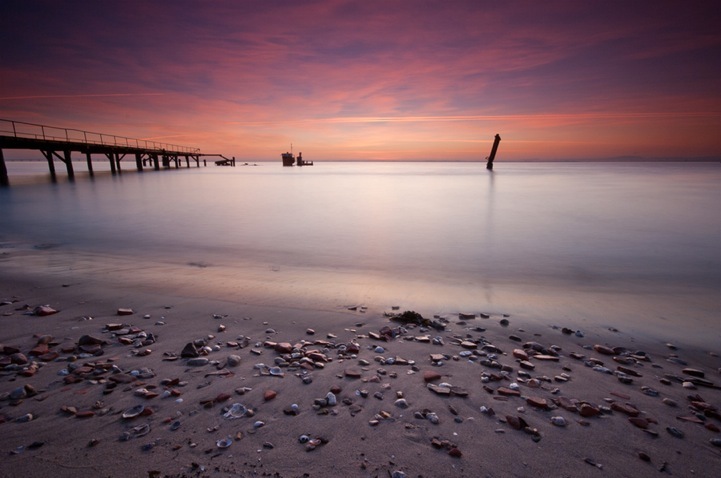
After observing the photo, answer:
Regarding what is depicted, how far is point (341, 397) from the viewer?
3252 millimetres

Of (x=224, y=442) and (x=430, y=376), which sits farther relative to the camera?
(x=430, y=376)

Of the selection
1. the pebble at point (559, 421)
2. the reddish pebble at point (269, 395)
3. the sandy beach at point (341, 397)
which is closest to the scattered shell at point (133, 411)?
the sandy beach at point (341, 397)

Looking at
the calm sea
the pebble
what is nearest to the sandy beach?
the pebble

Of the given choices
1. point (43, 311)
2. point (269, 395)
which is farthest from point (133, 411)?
point (43, 311)

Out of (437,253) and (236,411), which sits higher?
(236,411)

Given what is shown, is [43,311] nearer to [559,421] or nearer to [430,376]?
[430,376]

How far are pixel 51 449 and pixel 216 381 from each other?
1.25m

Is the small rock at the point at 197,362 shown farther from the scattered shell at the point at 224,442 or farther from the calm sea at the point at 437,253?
the calm sea at the point at 437,253

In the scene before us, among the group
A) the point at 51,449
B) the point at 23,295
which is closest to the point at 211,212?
the point at 23,295

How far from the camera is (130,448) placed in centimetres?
257

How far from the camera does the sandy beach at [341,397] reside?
253 cm

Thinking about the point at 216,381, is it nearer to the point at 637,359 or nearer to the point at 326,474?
the point at 326,474

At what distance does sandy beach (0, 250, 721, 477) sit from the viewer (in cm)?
253

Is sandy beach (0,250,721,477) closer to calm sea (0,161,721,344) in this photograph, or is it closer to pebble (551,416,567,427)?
pebble (551,416,567,427)
